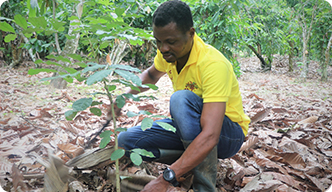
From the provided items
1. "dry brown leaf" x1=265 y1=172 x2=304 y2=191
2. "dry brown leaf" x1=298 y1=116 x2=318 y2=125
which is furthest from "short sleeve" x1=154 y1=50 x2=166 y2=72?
"dry brown leaf" x1=298 y1=116 x2=318 y2=125

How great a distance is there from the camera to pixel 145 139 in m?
1.53

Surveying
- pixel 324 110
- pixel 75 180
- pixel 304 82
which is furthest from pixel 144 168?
pixel 304 82

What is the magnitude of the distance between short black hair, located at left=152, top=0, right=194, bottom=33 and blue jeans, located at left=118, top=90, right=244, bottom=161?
0.38 meters

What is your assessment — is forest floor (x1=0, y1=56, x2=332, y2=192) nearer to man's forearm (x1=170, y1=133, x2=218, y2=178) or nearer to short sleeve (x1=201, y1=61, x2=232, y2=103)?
man's forearm (x1=170, y1=133, x2=218, y2=178)

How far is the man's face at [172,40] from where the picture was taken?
46.5 inches

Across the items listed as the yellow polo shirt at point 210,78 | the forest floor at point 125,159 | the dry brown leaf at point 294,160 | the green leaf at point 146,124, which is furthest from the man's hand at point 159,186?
the dry brown leaf at point 294,160

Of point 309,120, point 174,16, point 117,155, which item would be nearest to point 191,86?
point 174,16

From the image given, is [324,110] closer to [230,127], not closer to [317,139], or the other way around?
[317,139]

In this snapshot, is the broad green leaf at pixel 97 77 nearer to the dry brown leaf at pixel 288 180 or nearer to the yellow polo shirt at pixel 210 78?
the yellow polo shirt at pixel 210 78

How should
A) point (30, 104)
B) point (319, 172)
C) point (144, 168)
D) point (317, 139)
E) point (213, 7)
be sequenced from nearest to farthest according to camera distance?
point (144, 168)
point (319, 172)
point (317, 139)
point (30, 104)
point (213, 7)

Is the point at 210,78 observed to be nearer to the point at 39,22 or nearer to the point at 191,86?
the point at 191,86

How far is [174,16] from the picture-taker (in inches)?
46.6

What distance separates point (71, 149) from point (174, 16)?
111 centimetres

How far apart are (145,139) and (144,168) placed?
0.19m
